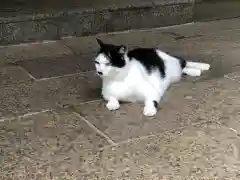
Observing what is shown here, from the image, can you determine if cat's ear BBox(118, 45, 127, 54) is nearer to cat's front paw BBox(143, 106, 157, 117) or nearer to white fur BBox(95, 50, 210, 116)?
white fur BBox(95, 50, 210, 116)

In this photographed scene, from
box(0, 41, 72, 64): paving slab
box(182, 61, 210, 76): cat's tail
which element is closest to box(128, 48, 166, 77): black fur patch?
box(182, 61, 210, 76): cat's tail

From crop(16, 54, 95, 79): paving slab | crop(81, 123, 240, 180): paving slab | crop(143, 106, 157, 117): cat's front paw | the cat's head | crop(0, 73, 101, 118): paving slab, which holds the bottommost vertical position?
crop(16, 54, 95, 79): paving slab

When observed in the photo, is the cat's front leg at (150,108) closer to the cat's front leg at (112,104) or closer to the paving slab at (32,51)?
the cat's front leg at (112,104)

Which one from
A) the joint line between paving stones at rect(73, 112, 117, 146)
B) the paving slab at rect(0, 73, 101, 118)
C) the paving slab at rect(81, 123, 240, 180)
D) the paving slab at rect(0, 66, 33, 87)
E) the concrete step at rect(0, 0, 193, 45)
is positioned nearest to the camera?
the paving slab at rect(81, 123, 240, 180)

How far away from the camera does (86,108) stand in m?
2.52

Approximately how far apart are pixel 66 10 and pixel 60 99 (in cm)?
135

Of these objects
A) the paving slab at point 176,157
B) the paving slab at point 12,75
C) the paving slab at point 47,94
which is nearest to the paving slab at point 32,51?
the paving slab at point 12,75

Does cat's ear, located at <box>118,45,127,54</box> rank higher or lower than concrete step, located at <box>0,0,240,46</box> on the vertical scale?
higher

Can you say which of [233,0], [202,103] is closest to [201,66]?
[202,103]

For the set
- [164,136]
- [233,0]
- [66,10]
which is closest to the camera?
[164,136]

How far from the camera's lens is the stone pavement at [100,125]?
1914 millimetres

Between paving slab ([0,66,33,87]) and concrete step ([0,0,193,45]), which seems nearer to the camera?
paving slab ([0,66,33,87])

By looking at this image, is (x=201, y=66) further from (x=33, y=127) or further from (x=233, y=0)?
(x=233, y=0)

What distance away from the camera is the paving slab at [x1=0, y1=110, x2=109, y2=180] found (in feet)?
6.18
